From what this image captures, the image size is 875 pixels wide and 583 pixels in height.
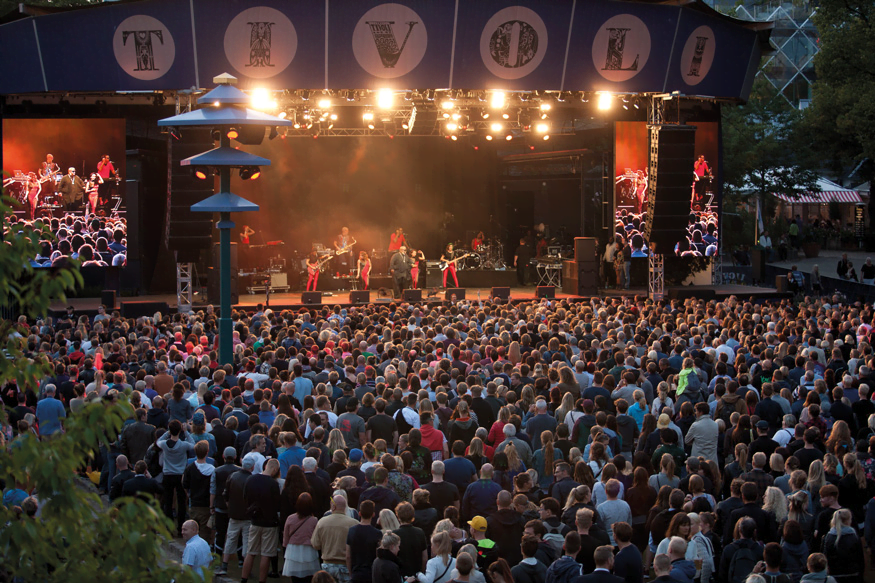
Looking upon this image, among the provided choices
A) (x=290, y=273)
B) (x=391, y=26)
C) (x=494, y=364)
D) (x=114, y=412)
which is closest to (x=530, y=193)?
(x=290, y=273)

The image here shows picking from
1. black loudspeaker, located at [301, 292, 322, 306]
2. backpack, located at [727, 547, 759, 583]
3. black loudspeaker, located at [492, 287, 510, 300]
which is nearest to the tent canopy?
black loudspeaker, located at [492, 287, 510, 300]

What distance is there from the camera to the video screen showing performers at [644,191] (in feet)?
86.0

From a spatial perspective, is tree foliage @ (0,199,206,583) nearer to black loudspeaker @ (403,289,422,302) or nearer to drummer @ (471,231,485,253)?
black loudspeaker @ (403,289,422,302)

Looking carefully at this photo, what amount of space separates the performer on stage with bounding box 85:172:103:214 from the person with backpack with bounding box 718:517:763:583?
2040cm

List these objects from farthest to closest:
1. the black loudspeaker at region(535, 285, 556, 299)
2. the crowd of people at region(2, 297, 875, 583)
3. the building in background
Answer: the building in background → the black loudspeaker at region(535, 285, 556, 299) → the crowd of people at region(2, 297, 875, 583)

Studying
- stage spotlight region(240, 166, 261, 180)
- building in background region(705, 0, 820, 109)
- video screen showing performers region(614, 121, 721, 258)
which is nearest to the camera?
stage spotlight region(240, 166, 261, 180)

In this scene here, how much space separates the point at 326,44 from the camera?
21672 mm

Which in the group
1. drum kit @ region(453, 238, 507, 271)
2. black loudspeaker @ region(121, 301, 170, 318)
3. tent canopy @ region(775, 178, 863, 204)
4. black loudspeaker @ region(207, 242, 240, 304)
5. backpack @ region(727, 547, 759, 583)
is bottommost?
backpack @ region(727, 547, 759, 583)

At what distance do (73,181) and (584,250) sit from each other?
13424 mm

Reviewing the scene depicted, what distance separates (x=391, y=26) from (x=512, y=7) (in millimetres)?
2912

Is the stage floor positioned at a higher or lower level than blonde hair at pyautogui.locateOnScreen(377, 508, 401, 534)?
higher

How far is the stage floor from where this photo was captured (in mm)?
22781

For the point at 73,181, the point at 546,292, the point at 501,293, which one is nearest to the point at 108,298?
the point at 73,181

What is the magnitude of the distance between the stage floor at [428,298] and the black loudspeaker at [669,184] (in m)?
1.53
